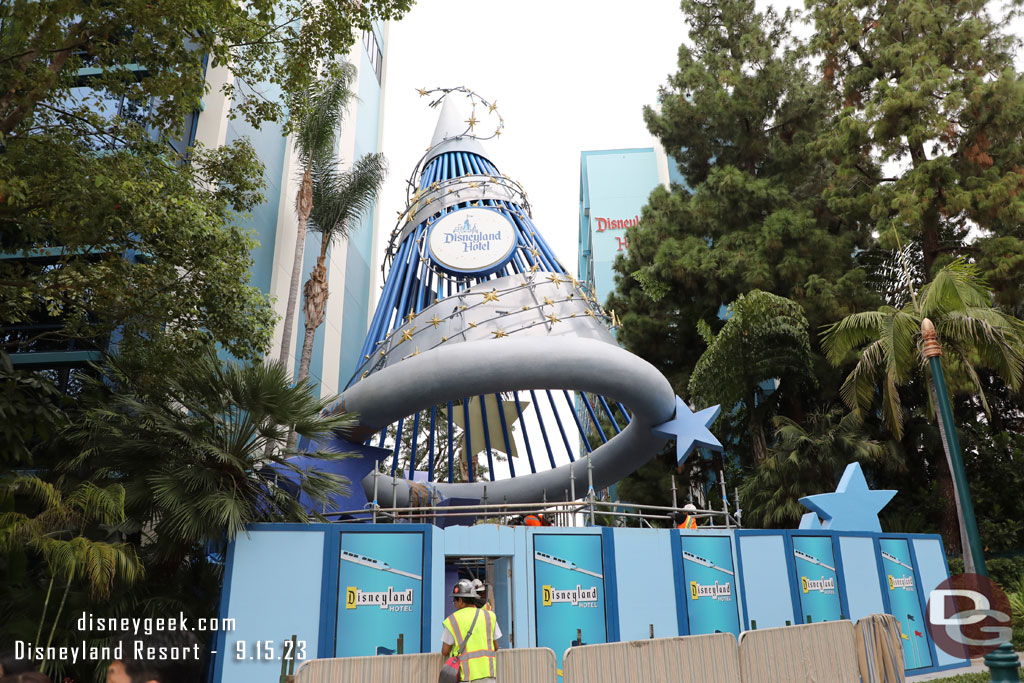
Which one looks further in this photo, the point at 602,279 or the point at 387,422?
the point at 602,279

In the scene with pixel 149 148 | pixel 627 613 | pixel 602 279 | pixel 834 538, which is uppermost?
pixel 602 279

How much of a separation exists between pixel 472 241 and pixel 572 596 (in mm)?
9147

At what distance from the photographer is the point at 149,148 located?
43.4ft

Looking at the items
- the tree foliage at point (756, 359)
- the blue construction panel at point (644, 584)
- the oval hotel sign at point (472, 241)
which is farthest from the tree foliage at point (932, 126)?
the blue construction panel at point (644, 584)

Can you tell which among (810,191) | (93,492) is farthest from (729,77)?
(93,492)

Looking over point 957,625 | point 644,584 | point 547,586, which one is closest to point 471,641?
point 547,586

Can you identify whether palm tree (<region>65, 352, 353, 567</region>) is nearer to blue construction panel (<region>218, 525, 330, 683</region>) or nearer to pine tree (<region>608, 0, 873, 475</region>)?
blue construction panel (<region>218, 525, 330, 683</region>)

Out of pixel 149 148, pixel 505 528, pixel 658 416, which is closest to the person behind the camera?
pixel 505 528

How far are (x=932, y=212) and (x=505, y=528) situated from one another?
60.5 feet

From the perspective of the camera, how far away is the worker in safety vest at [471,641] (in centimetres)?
609

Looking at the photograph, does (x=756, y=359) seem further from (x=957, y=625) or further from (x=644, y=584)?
(x=644, y=584)

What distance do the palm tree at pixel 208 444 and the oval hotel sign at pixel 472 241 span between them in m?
6.77

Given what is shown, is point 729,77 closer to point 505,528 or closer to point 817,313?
point 817,313

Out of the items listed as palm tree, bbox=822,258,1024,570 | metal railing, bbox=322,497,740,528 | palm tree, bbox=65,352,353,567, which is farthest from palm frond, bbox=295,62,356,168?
palm tree, bbox=822,258,1024,570
